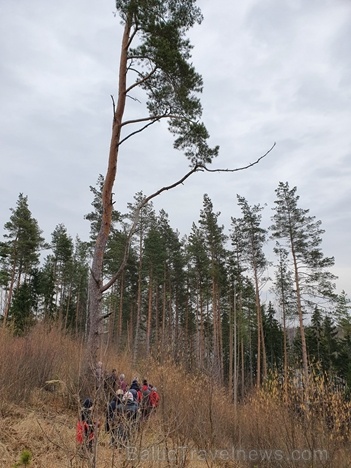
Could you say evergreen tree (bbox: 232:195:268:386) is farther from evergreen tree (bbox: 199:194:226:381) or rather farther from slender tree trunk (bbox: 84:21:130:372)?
slender tree trunk (bbox: 84:21:130:372)

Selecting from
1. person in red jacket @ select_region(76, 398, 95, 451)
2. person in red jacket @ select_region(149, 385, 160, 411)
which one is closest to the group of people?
person in red jacket @ select_region(76, 398, 95, 451)

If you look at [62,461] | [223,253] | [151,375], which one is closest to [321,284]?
[223,253]

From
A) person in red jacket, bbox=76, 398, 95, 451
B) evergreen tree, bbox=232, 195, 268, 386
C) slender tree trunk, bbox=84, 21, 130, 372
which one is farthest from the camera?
evergreen tree, bbox=232, 195, 268, 386

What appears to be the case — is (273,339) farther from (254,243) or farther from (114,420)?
(114,420)

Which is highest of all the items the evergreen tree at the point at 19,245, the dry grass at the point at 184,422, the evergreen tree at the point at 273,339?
the evergreen tree at the point at 19,245

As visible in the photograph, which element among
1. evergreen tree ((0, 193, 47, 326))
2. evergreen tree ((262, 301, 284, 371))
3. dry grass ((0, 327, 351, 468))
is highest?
evergreen tree ((0, 193, 47, 326))

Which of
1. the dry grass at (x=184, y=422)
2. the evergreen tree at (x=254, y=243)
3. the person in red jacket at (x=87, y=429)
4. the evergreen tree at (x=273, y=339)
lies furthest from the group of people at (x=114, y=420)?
the evergreen tree at (x=273, y=339)

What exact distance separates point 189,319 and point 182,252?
6810 millimetres

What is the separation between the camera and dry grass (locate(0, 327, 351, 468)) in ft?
16.1

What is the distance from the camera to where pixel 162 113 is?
9.17 meters

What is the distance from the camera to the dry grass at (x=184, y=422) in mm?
4918

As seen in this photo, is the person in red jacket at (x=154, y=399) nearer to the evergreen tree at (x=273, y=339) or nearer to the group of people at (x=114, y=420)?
the group of people at (x=114, y=420)

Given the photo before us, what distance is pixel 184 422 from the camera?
265 inches

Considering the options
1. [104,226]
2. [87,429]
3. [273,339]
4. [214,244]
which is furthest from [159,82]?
[273,339]
